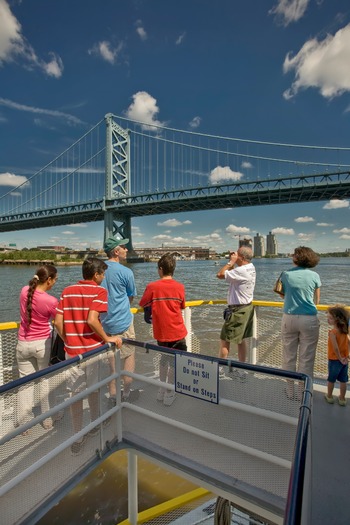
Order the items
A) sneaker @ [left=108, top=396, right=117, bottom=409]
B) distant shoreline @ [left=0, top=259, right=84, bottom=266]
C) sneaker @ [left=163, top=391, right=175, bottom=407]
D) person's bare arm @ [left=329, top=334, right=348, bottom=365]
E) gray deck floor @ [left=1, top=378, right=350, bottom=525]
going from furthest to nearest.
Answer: distant shoreline @ [left=0, top=259, right=84, bottom=266] → person's bare arm @ [left=329, top=334, right=348, bottom=365] → sneaker @ [left=108, top=396, right=117, bottom=409] → sneaker @ [left=163, top=391, right=175, bottom=407] → gray deck floor @ [left=1, top=378, right=350, bottom=525]

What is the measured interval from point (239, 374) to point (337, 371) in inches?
41.9

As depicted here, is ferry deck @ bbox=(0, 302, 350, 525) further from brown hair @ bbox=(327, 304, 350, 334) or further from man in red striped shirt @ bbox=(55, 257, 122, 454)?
brown hair @ bbox=(327, 304, 350, 334)

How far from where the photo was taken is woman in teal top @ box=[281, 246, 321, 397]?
2.12 meters

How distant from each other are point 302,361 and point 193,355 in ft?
3.51

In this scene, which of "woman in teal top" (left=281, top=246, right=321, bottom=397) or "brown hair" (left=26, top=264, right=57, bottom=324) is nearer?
"brown hair" (left=26, top=264, right=57, bottom=324)

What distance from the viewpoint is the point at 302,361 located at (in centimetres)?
216

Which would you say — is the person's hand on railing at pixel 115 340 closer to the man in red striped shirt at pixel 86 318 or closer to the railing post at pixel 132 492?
the man in red striped shirt at pixel 86 318

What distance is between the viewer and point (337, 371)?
82.2 inches

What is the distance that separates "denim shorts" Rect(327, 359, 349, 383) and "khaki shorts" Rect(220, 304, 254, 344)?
2.07ft

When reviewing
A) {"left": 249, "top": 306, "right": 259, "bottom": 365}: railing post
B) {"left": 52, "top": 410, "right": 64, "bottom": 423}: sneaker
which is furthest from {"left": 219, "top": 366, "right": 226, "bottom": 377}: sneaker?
{"left": 249, "top": 306, "right": 259, "bottom": 365}: railing post

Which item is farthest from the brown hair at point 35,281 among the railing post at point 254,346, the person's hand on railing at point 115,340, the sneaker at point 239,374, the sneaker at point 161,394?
the railing post at point 254,346

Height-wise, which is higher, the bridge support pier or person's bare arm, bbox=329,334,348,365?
the bridge support pier

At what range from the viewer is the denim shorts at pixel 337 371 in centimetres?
208

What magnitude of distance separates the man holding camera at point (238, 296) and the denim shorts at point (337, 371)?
0.63m
